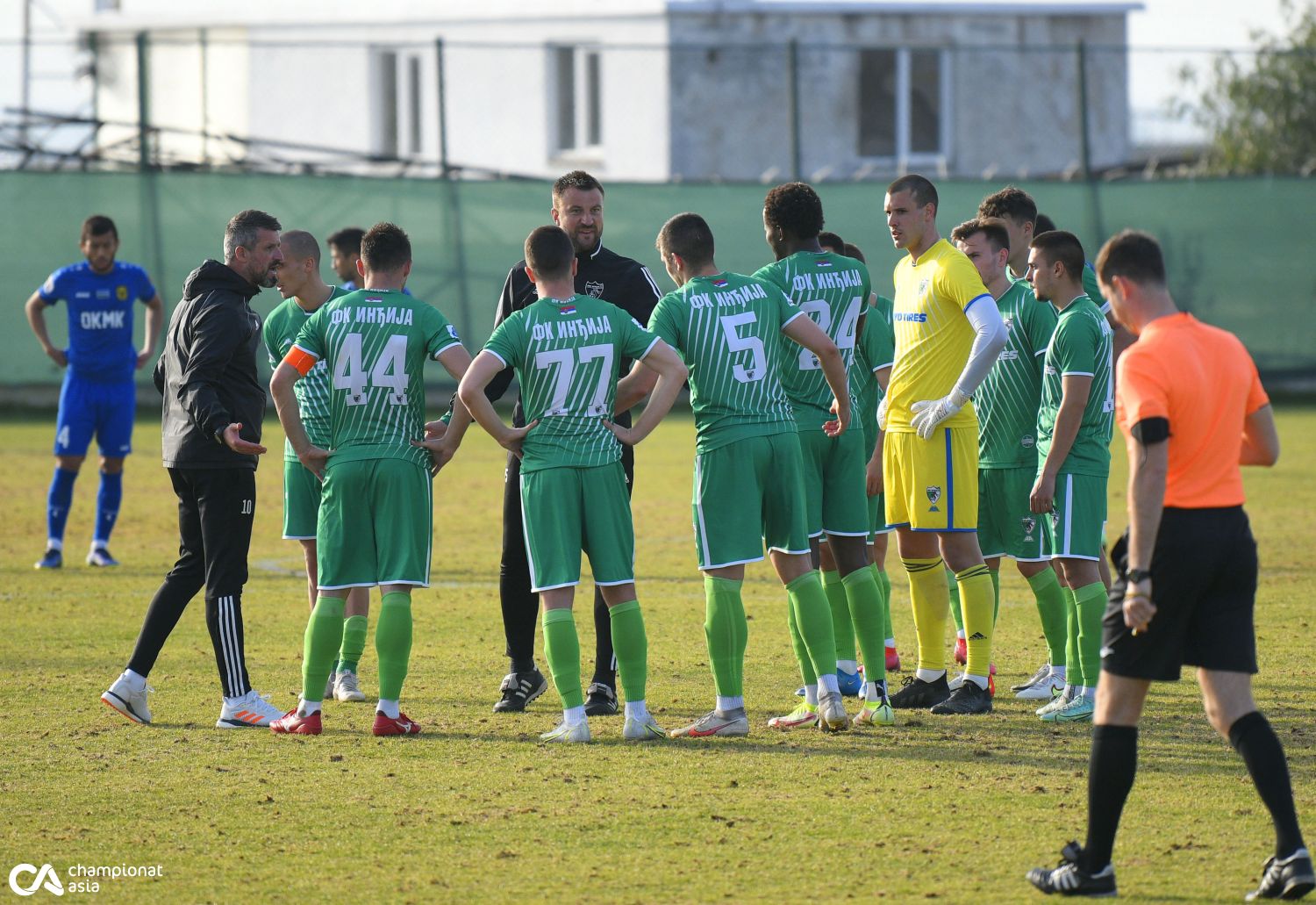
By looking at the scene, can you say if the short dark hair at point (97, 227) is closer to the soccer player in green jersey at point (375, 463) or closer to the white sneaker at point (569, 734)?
the soccer player in green jersey at point (375, 463)

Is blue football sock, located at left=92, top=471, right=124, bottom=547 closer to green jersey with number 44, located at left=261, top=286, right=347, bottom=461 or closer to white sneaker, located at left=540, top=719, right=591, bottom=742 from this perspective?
green jersey with number 44, located at left=261, top=286, right=347, bottom=461

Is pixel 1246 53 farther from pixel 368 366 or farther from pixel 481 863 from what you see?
pixel 481 863

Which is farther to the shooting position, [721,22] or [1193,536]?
[721,22]

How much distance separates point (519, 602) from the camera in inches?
308

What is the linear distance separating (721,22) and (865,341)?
21.7 metres

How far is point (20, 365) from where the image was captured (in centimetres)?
2288

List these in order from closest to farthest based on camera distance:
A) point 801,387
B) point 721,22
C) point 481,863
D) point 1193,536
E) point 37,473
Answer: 1. point 1193,536
2. point 481,863
3. point 801,387
4. point 37,473
5. point 721,22

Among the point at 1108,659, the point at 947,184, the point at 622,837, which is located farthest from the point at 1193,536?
the point at 947,184

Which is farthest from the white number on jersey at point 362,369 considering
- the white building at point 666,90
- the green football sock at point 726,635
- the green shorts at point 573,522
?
the white building at point 666,90

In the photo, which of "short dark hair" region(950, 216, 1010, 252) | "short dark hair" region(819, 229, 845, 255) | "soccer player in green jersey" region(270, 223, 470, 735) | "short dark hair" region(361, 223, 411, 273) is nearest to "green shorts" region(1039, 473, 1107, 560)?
"short dark hair" region(950, 216, 1010, 252)

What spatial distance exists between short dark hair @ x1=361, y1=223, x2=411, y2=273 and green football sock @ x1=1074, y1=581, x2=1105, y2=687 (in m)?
3.36

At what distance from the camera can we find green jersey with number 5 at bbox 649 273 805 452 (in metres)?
6.91

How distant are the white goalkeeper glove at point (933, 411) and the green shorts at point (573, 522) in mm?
1338

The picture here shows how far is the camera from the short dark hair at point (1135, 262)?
4.95 metres
